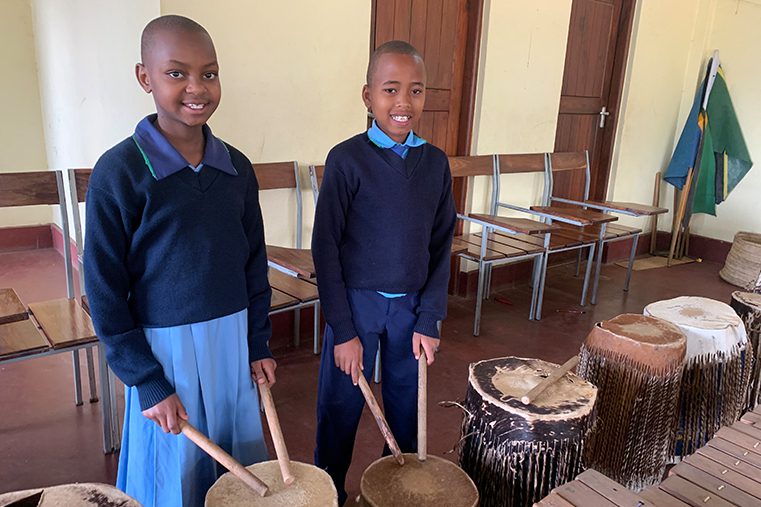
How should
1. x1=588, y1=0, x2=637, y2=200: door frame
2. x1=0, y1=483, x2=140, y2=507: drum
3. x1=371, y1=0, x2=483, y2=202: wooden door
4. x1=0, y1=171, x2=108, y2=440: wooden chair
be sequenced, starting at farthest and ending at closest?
1. x1=588, y1=0, x2=637, y2=200: door frame
2. x1=371, y1=0, x2=483, y2=202: wooden door
3. x1=0, y1=171, x2=108, y2=440: wooden chair
4. x1=0, y1=483, x2=140, y2=507: drum

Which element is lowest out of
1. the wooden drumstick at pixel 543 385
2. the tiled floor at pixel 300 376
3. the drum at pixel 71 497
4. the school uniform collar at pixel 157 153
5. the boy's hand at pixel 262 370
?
the tiled floor at pixel 300 376

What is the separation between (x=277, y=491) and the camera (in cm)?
111

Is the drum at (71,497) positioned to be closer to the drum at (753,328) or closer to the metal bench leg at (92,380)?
the metal bench leg at (92,380)

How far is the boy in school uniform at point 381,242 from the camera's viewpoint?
1431mm

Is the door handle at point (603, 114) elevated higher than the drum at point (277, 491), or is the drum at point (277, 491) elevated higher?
the door handle at point (603, 114)

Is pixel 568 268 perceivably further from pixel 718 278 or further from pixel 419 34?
pixel 419 34

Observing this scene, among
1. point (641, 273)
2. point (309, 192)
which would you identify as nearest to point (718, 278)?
point (641, 273)

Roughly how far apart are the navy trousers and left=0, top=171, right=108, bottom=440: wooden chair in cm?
79

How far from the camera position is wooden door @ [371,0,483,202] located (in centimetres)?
301

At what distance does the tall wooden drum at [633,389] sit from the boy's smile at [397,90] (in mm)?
935

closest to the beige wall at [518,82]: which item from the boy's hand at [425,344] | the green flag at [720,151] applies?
the green flag at [720,151]

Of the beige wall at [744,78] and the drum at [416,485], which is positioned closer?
the drum at [416,485]

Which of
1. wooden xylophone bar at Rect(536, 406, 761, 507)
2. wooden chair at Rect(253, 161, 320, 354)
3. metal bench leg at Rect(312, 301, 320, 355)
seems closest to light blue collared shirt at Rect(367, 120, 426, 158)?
wooden chair at Rect(253, 161, 320, 354)

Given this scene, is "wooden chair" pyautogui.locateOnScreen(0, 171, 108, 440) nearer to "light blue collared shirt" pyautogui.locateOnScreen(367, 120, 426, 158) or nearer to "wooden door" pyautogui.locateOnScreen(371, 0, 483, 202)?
"light blue collared shirt" pyautogui.locateOnScreen(367, 120, 426, 158)
